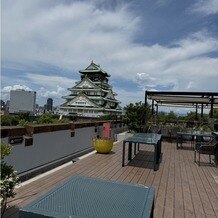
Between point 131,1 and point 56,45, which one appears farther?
point 56,45

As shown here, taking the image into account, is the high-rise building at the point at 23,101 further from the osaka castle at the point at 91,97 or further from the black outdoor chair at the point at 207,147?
the black outdoor chair at the point at 207,147

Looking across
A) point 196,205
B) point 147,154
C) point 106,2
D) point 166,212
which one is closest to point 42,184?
point 166,212

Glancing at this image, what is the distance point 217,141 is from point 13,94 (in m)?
62.9

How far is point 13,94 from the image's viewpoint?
214 ft

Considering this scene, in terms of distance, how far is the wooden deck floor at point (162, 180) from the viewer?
391cm

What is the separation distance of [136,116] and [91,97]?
52.5m

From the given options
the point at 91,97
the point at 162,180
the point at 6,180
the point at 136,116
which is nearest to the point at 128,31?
the point at 136,116

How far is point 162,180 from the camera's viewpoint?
5484 millimetres

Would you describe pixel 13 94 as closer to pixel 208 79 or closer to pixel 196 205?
pixel 208 79

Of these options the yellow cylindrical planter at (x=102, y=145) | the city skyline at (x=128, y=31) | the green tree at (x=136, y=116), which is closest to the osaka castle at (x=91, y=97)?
the city skyline at (x=128, y=31)

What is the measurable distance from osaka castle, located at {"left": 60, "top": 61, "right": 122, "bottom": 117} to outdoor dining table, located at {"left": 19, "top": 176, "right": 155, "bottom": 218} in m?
59.1

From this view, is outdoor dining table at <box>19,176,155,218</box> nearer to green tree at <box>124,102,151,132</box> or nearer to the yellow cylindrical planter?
the yellow cylindrical planter

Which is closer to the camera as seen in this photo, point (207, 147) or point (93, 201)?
point (93, 201)

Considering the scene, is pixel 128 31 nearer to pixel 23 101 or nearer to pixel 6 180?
pixel 6 180
